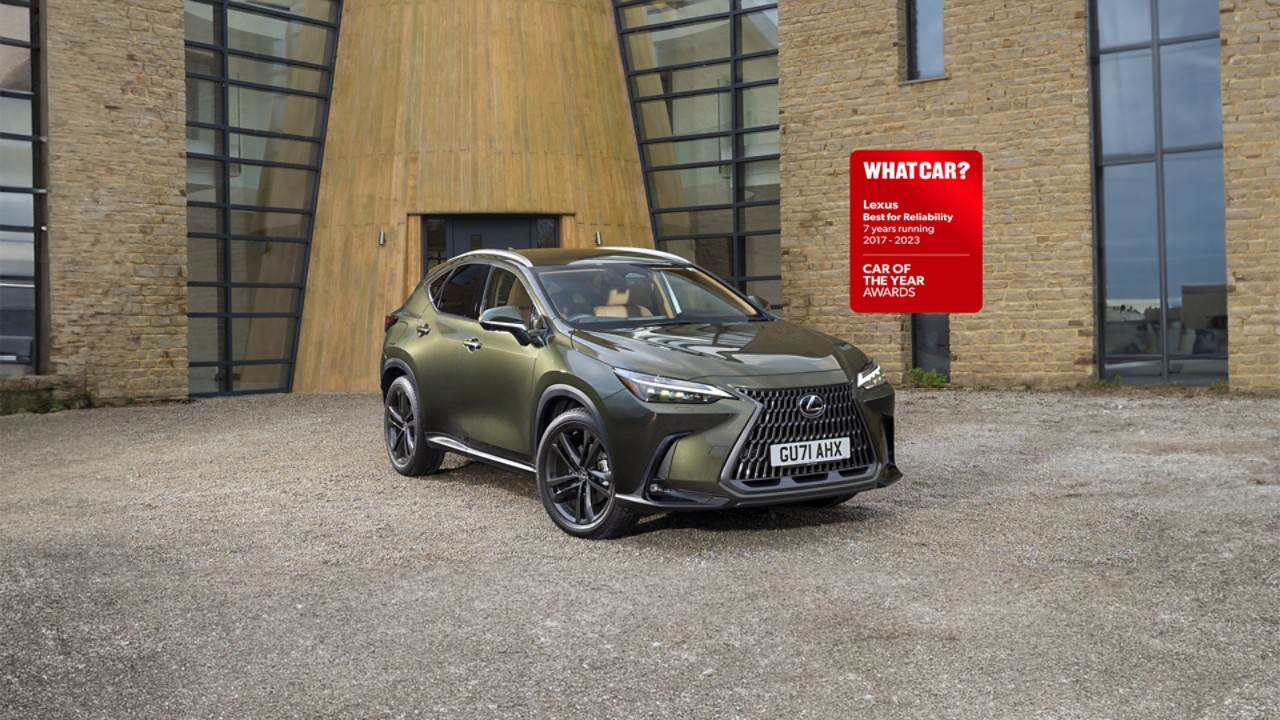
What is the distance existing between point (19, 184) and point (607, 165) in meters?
8.22

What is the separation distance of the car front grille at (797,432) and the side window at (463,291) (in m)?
2.63

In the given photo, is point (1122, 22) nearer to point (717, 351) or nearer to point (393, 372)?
point (393, 372)

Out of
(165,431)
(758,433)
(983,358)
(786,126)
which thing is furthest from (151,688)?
(786,126)

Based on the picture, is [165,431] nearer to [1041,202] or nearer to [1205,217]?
[1041,202]

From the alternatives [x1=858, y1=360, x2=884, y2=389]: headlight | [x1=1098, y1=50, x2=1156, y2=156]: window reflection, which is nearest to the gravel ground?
[x1=858, y1=360, x2=884, y2=389]: headlight

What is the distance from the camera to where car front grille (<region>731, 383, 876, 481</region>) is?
6375 mm

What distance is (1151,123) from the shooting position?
1549 cm

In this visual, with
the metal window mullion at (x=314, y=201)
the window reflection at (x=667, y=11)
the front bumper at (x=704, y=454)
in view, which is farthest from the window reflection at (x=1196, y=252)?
the metal window mullion at (x=314, y=201)

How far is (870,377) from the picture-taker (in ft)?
23.0

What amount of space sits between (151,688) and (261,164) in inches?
607

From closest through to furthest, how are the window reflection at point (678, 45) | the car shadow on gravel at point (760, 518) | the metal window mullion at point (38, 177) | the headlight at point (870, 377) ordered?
the headlight at point (870, 377), the car shadow on gravel at point (760, 518), the metal window mullion at point (38, 177), the window reflection at point (678, 45)

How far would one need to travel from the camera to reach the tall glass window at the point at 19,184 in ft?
51.0

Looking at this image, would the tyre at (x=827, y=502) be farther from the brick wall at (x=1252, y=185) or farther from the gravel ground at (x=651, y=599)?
the brick wall at (x=1252, y=185)

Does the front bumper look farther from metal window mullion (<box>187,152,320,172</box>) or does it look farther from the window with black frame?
metal window mullion (<box>187,152,320,172</box>)
